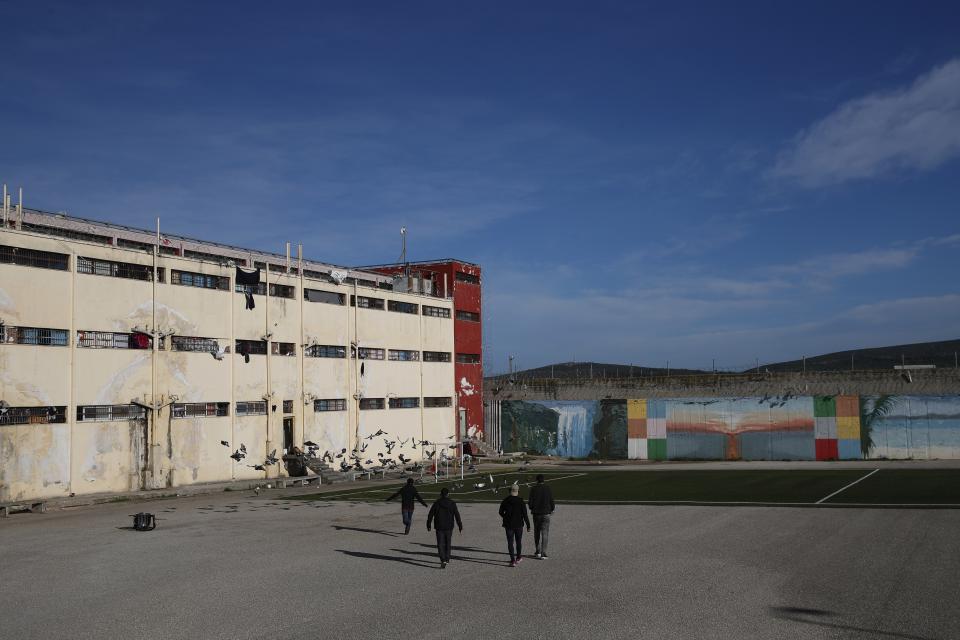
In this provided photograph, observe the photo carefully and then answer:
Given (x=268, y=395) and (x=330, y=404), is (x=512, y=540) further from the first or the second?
(x=330, y=404)

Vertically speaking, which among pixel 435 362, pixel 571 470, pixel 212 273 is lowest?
pixel 571 470

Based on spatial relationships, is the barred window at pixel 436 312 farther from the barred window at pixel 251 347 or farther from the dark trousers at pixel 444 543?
the dark trousers at pixel 444 543

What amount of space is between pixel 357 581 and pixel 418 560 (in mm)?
2994

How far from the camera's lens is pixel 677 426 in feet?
223

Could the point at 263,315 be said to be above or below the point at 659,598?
above

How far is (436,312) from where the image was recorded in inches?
2699

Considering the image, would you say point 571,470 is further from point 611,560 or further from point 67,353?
point 611,560

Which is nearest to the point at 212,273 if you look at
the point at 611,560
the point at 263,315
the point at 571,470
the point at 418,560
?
the point at 263,315

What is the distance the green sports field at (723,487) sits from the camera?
3453 centimetres

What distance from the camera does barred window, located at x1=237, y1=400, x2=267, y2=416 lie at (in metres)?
51.3

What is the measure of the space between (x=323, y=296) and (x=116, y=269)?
15838 mm

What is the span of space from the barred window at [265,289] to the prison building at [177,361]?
0.24 feet

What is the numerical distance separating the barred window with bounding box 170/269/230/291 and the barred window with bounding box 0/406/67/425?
32.3 feet

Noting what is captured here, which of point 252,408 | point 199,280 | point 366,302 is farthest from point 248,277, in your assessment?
point 366,302
